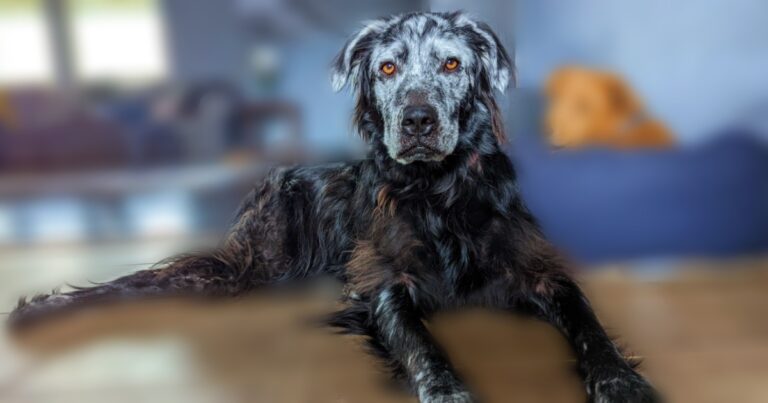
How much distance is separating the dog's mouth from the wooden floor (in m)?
0.37

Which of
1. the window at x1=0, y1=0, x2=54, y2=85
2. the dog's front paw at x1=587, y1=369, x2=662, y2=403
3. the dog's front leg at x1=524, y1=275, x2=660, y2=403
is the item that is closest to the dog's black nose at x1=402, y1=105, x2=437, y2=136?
the dog's front leg at x1=524, y1=275, x2=660, y2=403

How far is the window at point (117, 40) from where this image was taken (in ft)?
5.13

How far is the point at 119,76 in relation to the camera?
1.60 metres

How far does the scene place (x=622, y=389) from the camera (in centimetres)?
118

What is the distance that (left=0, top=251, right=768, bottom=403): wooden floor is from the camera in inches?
50.6

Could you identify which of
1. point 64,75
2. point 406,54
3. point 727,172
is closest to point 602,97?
point 727,172

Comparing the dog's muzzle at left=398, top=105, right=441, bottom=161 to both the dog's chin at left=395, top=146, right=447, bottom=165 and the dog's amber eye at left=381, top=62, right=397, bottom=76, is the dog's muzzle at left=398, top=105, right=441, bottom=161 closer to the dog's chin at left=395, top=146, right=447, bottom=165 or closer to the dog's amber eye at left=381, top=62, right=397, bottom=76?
the dog's chin at left=395, top=146, right=447, bottom=165

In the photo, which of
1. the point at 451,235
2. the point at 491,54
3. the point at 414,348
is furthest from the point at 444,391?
the point at 491,54

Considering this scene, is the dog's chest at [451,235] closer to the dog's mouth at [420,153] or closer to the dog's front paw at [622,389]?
the dog's mouth at [420,153]

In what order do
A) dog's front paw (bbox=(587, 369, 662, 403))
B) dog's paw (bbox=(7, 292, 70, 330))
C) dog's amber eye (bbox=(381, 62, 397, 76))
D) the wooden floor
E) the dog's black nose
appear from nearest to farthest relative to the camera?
dog's front paw (bbox=(587, 369, 662, 403)) → the wooden floor → the dog's black nose → dog's amber eye (bbox=(381, 62, 397, 76)) → dog's paw (bbox=(7, 292, 70, 330))

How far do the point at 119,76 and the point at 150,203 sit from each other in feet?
1.06

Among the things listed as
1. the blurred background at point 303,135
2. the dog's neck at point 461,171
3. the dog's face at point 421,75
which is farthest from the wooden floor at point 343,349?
the dog's face at point 421,75

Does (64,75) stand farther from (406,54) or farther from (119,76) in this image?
(406,54)

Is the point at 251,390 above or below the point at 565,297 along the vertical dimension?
below
